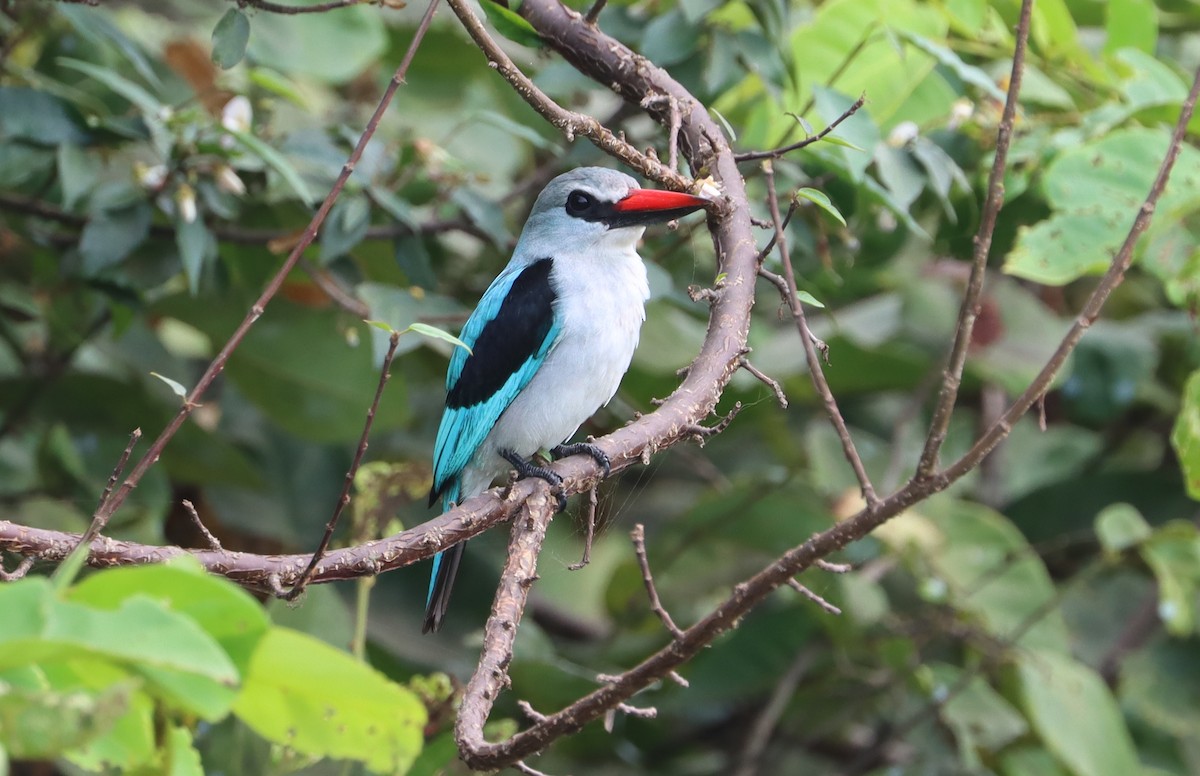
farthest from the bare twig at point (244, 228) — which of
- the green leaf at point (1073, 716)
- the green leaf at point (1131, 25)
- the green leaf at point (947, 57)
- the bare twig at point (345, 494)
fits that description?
the green leaf at point (1073, 716)

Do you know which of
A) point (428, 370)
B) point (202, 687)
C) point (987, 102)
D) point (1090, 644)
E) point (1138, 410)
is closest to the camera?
point (202, 687)

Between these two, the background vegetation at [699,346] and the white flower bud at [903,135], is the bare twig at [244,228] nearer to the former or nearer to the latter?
the background vegetation at [699,346]

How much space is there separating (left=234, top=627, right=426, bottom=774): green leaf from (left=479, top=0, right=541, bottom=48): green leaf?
4.31 ft

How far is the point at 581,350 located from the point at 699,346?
0.90 meters

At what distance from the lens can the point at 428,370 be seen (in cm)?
332

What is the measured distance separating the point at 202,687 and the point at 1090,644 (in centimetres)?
344

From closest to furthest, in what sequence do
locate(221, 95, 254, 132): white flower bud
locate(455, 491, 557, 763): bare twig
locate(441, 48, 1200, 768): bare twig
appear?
1. locate(455, 491, 557, 763): bare twig
2. locate(441, 48, 1200, 768): bare twig
3. locate(221, 95, 254, 132): white flower bud

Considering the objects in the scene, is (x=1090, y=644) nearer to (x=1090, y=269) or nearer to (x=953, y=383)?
(x=1090, y=269)

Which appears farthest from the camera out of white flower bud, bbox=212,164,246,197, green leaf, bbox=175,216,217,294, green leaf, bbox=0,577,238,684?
white flower bud, bbox=212,164,246,197

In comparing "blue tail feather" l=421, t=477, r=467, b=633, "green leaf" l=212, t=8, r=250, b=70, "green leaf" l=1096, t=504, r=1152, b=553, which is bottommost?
"blue tail feather" l=421, t=477, r=467, b=633

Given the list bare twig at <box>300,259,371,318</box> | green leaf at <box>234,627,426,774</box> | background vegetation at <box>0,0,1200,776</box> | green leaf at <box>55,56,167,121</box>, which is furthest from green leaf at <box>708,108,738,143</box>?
green leaf at <box>234,627,426,774</box>

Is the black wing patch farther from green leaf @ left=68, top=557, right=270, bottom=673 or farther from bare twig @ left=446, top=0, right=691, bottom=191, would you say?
green leaf @ left=68, top=557, right=270, bottom=673

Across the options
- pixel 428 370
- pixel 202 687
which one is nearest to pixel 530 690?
→ pixel 428 370

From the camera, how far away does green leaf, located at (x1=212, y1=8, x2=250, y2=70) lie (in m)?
2.08
